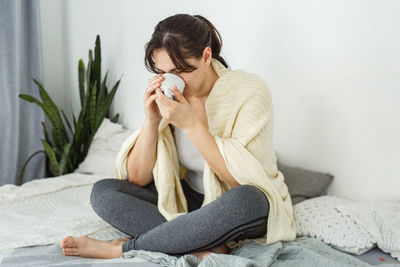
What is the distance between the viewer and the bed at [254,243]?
1.02 metres

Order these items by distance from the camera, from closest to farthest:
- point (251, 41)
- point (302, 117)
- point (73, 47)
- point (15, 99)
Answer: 1. point (302, 117)
2. point (251, 41)
3. point (15, 99)
4. point (73, 47)

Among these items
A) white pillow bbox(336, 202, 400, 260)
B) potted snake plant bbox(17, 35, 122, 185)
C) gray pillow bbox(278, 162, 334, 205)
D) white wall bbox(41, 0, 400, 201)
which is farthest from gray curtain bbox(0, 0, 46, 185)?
white pillow bbox(336, 202, 400, 260)

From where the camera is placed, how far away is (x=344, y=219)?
1249 millimetres

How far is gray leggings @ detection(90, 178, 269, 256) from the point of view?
39.2 inches

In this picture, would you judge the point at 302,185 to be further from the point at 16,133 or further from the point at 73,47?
the point at 73,47

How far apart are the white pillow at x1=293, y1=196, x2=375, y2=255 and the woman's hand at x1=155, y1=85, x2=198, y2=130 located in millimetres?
490

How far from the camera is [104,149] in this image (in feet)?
→ 6.75

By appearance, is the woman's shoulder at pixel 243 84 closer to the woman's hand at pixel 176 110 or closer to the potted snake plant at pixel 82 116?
the woman's hand at pixel 176 110

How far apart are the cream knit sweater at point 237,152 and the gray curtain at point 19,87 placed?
Result: 1.13m

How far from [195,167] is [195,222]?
1.14 ft

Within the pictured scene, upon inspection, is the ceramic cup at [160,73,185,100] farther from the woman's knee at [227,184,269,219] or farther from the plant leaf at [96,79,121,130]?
the plant leaf at [96,79,121,130]

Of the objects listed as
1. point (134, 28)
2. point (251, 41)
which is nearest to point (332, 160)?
point (251, 41)

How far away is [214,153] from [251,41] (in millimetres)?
757

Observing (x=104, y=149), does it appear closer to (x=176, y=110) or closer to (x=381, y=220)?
(x=176, y=110)
